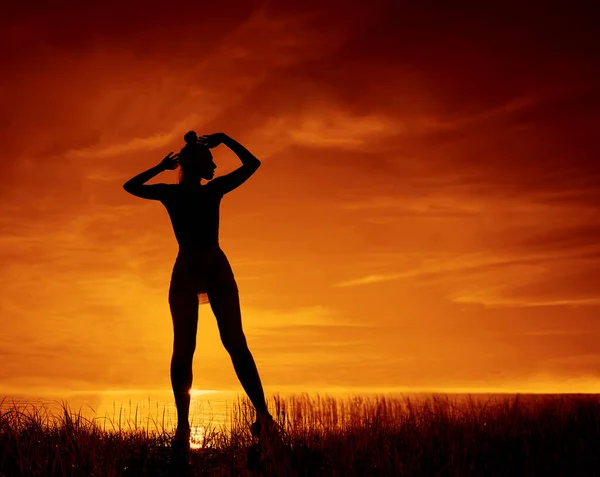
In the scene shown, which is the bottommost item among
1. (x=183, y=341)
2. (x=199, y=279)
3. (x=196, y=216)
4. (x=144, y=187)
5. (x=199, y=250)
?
(x=183, y=341)

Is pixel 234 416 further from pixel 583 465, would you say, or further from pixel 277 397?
pixel 583 465

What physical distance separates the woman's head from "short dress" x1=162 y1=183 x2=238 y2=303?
230mm

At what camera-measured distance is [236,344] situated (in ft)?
25.5

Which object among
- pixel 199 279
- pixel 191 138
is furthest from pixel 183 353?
pixel 191 138

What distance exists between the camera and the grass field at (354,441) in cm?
603

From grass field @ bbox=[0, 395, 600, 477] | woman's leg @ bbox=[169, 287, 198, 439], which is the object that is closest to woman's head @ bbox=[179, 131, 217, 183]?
woman's leg @ bbox=[169, 287, 198, 439]

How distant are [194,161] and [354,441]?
139 inches

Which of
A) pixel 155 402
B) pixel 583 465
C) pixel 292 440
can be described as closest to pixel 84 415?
pixel 155 402

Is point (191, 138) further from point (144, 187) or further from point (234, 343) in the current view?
point (234, 343)

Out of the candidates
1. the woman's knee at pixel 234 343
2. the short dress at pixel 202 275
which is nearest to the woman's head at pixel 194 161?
the short dress at pixel 202 275

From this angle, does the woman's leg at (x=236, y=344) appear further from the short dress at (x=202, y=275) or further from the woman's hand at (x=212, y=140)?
the woman's hand at (x=212, y=140)

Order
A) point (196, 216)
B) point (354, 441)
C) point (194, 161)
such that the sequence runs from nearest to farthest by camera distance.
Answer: point (354, 441)
point (196, 216)
point (194, 161)

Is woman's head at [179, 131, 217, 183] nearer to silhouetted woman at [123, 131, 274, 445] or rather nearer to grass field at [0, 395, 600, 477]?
silhouetted woman at [123, 131, 274, 445]

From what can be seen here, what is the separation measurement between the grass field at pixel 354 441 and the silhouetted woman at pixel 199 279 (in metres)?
0.52
